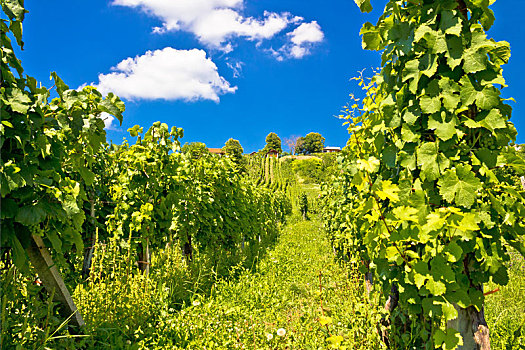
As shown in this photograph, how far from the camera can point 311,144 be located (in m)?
87.9

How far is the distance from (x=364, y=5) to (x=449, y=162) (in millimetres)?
1120

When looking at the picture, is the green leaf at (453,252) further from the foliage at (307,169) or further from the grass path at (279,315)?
the foliage at (307,169)

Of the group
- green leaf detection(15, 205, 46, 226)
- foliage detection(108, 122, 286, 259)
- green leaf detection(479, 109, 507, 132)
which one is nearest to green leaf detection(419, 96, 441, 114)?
green leaf detection(479, 109, 507, 132)

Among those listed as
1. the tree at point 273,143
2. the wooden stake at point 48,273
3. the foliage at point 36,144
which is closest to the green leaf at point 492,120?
the foliage at point 36,144

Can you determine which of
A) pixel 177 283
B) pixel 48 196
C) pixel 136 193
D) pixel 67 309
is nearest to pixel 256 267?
pixel 177 283

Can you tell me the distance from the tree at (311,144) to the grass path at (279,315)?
82.8 metres

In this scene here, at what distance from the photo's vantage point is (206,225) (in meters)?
5.94

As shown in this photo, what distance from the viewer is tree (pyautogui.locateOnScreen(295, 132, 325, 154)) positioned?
87225 mm

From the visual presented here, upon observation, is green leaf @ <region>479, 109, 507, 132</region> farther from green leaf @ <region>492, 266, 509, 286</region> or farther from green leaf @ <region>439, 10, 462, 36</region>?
green leaf @ <region>492, 266, 509, 286</region>

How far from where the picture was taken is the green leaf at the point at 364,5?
1.93 m

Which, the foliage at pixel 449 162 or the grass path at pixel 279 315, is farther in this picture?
the grass path at pixel 279 315

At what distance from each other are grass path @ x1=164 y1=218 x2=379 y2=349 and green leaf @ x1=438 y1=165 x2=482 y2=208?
3.63 feet

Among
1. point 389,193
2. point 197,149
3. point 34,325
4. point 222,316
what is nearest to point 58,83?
point 34,325

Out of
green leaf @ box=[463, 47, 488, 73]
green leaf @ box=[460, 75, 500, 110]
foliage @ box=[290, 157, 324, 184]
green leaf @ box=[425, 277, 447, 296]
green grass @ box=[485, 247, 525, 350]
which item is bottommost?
green grass @ box=[485, 247, 525, 350]
